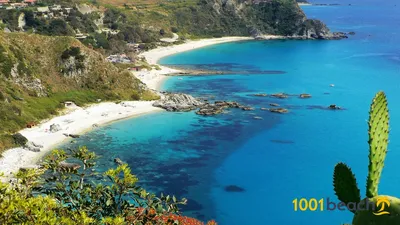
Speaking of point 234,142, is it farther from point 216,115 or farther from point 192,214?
point 192,214

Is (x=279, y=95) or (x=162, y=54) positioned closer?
(x=279, y=95)

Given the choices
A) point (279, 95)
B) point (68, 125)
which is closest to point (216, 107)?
point (279, 95)

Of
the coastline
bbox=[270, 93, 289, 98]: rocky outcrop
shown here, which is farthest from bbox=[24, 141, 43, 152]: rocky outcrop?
bbox=[270, 93, 289, 98]: rocky outcrop

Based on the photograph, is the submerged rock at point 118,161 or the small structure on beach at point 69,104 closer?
the submerged rock at point 118,161

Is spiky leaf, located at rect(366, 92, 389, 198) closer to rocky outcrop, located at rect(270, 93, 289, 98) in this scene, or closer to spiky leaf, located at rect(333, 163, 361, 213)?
spiky leaf, located at rect(333, 163, 361, 213)

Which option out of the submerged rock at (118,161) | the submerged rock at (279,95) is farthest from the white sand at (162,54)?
the submerged rock at (118,161)

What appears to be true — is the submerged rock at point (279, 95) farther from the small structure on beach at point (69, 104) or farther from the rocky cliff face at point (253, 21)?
the rocky cliff face at point (253, 21)

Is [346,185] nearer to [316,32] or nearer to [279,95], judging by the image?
[279,95]
